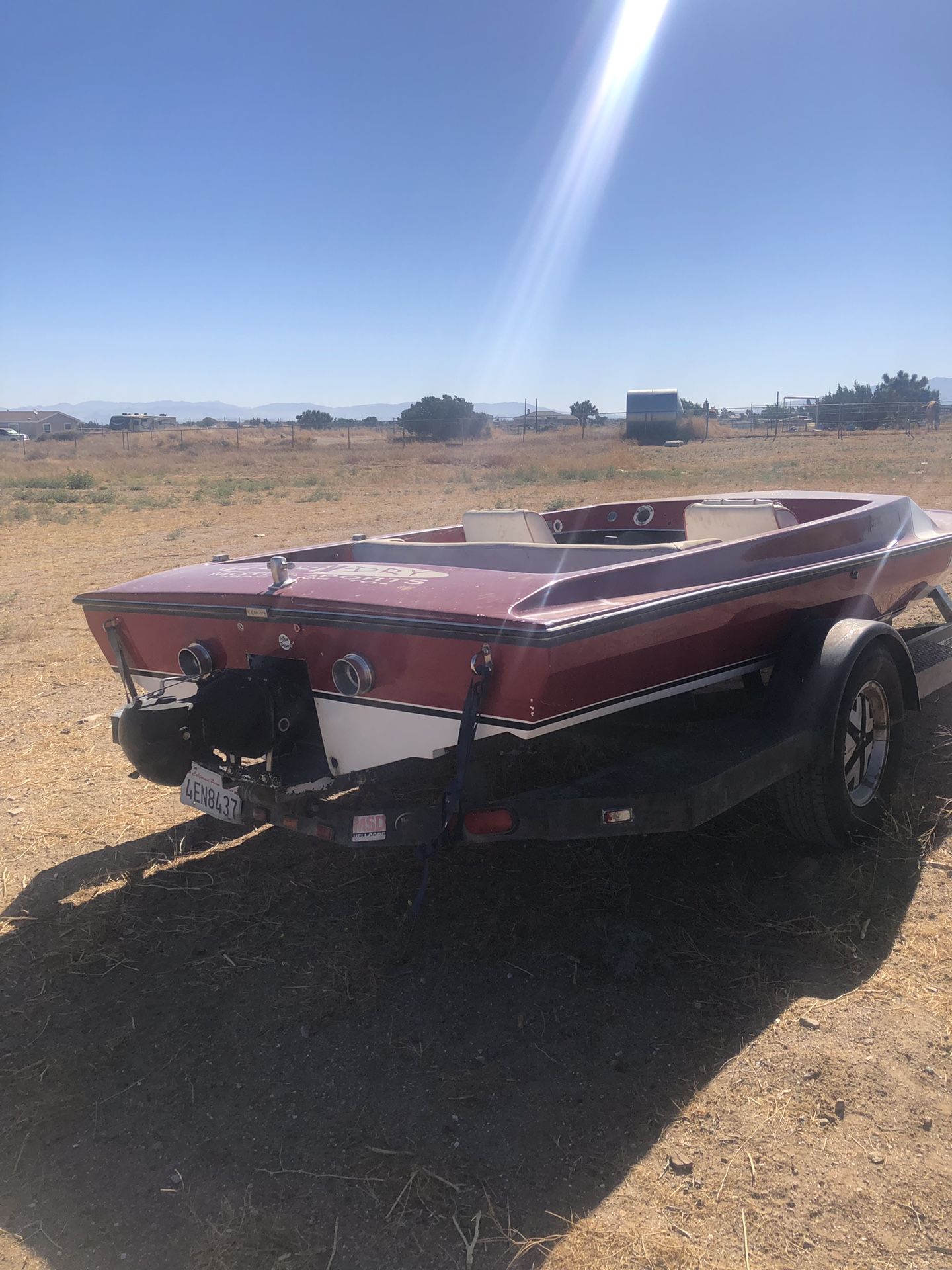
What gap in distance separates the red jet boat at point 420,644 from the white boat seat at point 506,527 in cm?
66

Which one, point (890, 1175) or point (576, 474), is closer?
point (890, 1175)

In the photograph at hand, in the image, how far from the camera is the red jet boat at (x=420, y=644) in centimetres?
266

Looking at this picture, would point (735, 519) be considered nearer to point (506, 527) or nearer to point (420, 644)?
point (506, 527)

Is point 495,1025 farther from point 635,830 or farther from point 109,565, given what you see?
point 109,565

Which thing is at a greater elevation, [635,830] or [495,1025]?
[635,830]

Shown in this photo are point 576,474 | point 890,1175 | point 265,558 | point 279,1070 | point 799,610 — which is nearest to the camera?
point 890,1175

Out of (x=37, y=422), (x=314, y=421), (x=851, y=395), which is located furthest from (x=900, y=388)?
(x=37, y=422)

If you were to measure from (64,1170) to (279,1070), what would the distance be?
22.0 inches

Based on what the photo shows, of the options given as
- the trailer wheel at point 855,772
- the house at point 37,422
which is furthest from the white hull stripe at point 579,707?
the house at point 37,422

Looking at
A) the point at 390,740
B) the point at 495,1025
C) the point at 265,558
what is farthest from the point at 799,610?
the point at 265,558

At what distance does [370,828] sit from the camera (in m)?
2.78

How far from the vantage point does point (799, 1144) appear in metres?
2.17

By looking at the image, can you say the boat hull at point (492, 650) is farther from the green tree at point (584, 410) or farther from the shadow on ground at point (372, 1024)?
the green tree at point (584, 410)

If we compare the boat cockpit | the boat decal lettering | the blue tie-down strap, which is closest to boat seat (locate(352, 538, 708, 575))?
the boat cockpit
